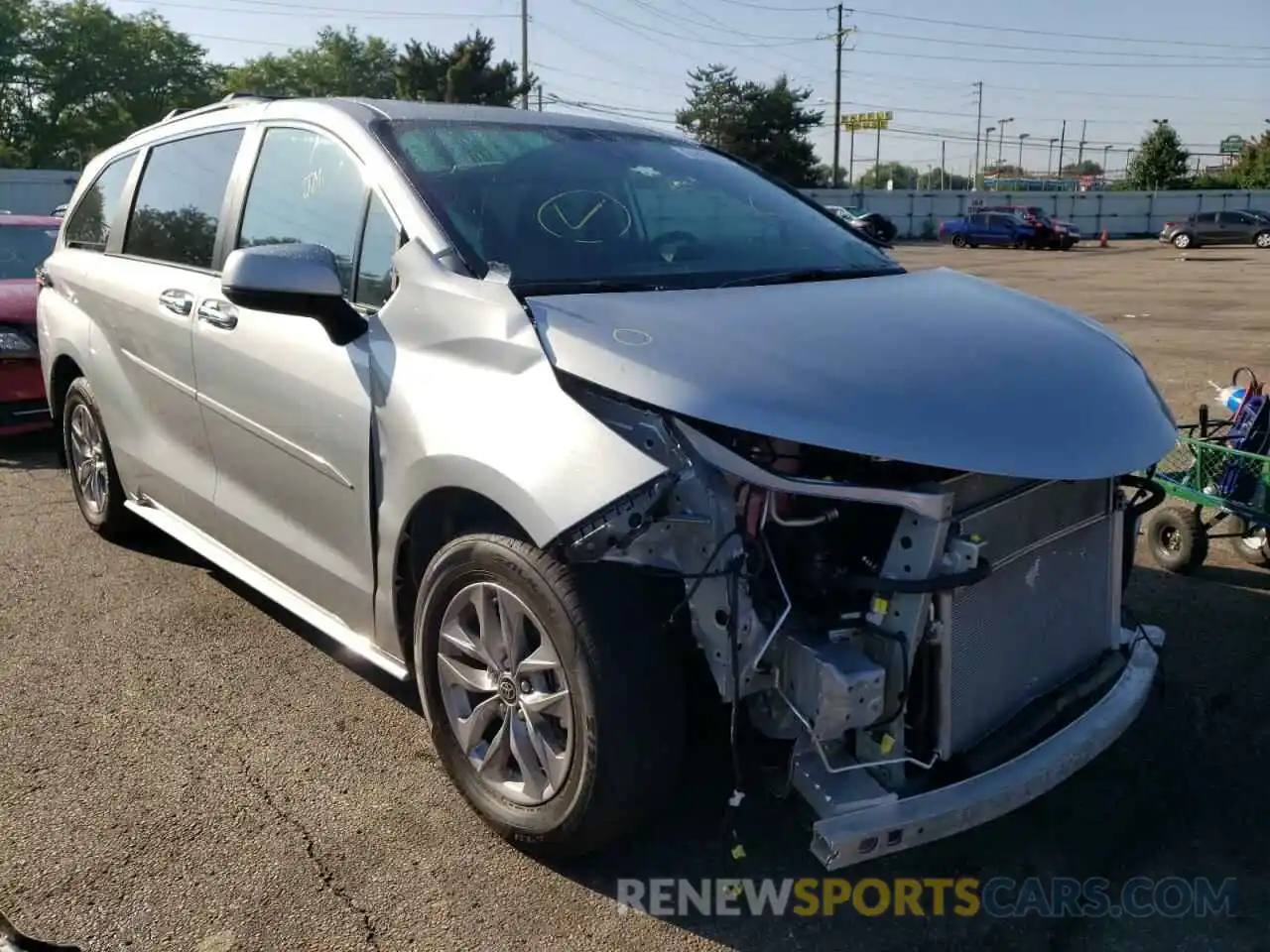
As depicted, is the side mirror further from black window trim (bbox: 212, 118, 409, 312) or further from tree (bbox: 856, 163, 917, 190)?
tree (bbox: 856, 163, 917, 190)

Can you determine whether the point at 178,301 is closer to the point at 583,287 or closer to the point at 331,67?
the point at 583,287

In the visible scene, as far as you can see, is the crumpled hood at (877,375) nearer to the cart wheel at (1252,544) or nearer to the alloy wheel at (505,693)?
the alloy wheel at (505,693)

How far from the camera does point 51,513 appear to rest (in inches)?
229

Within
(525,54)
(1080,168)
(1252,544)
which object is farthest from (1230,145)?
(1252,544)

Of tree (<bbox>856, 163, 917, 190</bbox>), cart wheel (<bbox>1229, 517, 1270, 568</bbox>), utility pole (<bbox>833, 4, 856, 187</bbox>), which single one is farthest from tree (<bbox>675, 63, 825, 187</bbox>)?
cart wheel (<bbox>1229, 517, 1270, 568</bbox>)

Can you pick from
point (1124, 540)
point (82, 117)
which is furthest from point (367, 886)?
point (82, 117)

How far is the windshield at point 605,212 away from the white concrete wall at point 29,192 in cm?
3308

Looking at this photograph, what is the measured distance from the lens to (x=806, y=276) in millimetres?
3332

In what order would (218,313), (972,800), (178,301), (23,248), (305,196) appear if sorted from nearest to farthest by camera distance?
1. (972,800)
2. (305,196)
3. (218,313)
4. (178,301)
5. (23,248)

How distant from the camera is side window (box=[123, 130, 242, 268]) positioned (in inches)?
154

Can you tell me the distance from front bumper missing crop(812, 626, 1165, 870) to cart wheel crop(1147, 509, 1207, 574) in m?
2.30

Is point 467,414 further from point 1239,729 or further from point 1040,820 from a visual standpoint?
point 1239,729

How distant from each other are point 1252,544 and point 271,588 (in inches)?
167

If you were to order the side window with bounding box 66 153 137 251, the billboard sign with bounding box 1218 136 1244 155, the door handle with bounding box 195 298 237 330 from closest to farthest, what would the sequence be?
the door handle with bounding box 195 298 237 330, the side window with bounding box 66 153 137 251, the billboard sign with bounding box 1218 136 1244 155
